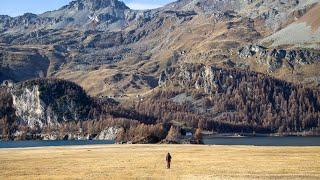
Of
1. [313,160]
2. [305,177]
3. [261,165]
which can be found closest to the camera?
[305,177]

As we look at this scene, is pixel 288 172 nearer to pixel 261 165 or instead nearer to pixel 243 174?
pixel 243 174

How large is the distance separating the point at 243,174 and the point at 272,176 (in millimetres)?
4280

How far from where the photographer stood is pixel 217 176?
7269 centimetres

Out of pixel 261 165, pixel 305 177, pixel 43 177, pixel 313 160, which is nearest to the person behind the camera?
pixel 305 177

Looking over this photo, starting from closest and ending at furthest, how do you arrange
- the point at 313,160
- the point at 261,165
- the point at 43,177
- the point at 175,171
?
the point at 43,177 → the point at 175,171 → the point at 261,165 → the point at 313,160

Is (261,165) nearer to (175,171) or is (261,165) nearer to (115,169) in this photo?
(175,171)

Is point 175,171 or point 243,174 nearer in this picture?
point 243,174

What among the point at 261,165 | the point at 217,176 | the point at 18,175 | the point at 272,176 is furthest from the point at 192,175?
the point at 18,175

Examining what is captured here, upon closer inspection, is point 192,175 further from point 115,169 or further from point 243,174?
point 115,169

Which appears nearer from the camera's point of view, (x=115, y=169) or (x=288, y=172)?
(x=288, y=172)

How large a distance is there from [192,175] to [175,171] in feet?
21.0

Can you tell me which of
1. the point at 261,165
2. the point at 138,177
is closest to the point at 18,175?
the point at 138,177

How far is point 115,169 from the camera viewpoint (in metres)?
84.0

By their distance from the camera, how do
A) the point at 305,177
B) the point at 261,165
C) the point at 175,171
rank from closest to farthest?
the point at 305,177
the point at 175,171
the point at 261,165
